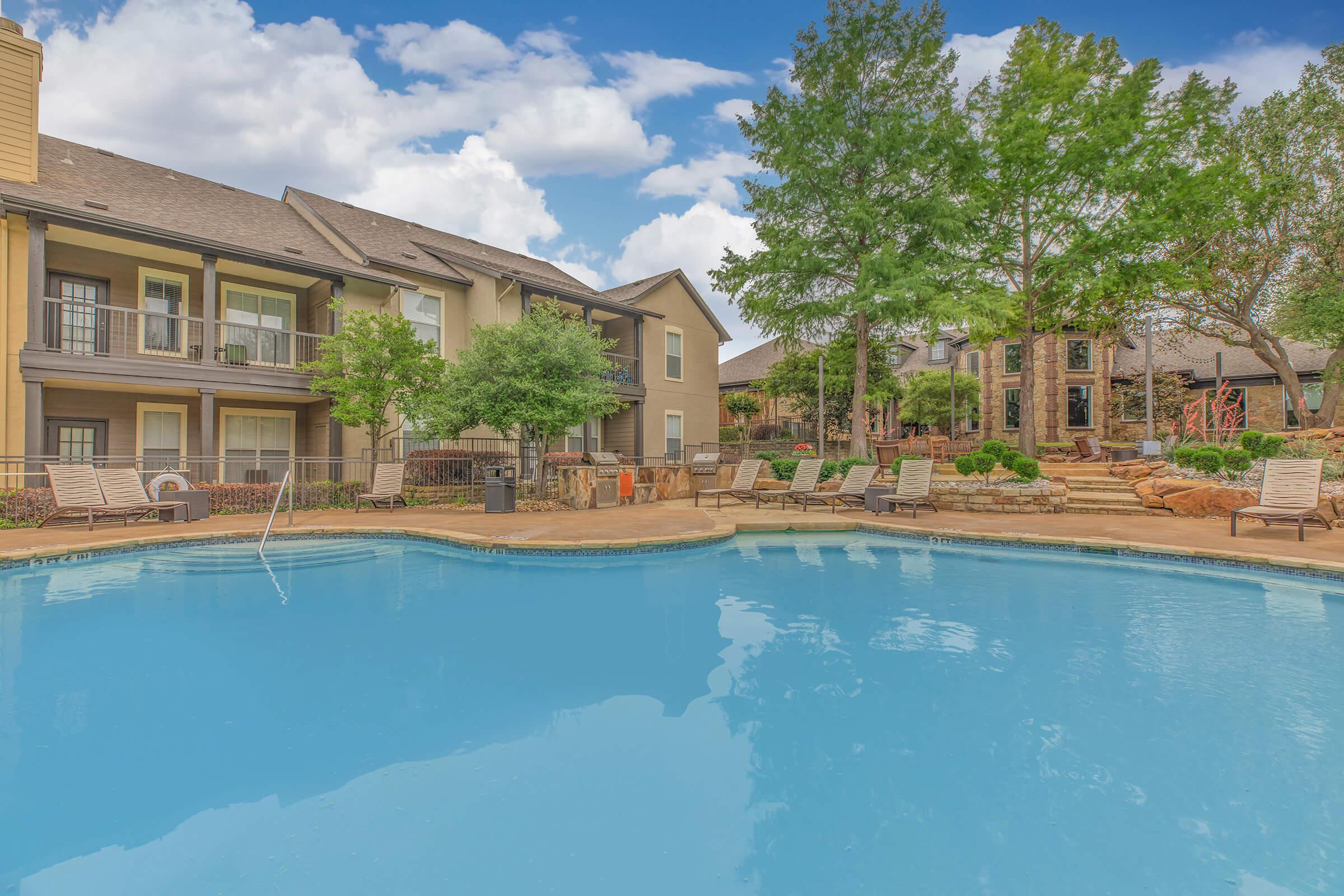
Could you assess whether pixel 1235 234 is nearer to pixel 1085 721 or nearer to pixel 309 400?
pixel 1085 721

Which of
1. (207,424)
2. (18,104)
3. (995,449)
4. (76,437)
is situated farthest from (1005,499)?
(18,104)

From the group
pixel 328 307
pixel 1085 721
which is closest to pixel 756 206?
pixel 328 307

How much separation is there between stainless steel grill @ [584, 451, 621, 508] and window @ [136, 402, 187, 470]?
30.3 ft

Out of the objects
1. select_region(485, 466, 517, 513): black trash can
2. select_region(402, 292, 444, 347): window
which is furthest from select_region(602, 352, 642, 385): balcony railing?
select_region(485, 466, 517, 513): black trash can

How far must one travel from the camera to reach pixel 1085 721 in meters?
3.71

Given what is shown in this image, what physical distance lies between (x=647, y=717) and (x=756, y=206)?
1786 cm

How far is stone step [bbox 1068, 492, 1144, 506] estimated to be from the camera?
40.4 feet

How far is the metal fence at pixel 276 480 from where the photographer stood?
1048 centimetres

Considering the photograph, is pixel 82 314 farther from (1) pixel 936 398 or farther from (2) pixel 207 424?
(1) pixel 936 398

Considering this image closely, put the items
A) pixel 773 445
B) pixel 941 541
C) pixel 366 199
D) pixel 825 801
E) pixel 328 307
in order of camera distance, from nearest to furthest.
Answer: pixel 825 801 → pixel 941 541 → pixel 328 307 → pixel 366 199 → pixel 773 445

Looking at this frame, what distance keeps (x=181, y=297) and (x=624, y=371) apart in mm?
11412

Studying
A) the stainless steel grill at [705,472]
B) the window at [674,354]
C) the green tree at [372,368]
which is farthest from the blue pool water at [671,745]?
the window at [674,354]

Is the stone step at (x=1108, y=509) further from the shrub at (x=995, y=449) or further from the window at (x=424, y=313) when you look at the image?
the window at (x=424, y=313)

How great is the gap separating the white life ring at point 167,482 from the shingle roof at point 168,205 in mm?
4854
